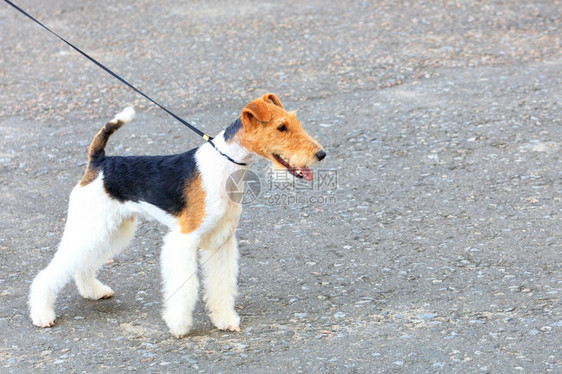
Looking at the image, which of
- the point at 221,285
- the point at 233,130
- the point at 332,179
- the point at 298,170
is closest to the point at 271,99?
the point at 233,130

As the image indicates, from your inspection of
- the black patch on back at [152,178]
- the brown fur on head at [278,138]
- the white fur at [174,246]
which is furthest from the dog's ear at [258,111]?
the black patch on back at [152,178]

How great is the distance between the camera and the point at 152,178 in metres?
4.50

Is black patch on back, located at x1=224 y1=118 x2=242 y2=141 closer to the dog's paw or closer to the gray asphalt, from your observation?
the dog's paw

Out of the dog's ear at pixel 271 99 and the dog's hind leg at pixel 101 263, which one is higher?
the dog's ear at pixel 271 99

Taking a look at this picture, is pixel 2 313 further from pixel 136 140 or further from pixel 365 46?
pixel 365 46

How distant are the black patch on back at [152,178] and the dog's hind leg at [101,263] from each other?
332mm

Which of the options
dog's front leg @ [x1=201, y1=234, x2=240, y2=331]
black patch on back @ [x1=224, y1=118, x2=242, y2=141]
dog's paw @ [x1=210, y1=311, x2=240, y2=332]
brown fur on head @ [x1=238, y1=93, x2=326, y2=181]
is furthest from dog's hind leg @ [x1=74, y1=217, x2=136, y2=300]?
brown fur on head @ [x1=238, y1=93, x2=326, y2=181]

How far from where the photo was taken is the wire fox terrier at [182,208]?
418cm

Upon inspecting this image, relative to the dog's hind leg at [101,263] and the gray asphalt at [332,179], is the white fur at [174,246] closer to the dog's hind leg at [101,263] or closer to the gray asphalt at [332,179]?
the dog's hind leg at [101,263]

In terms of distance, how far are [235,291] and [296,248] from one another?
1.11 metres

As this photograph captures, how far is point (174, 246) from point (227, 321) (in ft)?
2.10

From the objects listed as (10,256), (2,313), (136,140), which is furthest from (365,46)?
(2,313)

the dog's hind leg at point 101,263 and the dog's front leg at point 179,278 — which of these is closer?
the dog's front leg at point 179,278

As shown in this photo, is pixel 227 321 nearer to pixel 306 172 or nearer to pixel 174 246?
pixel 174 246
